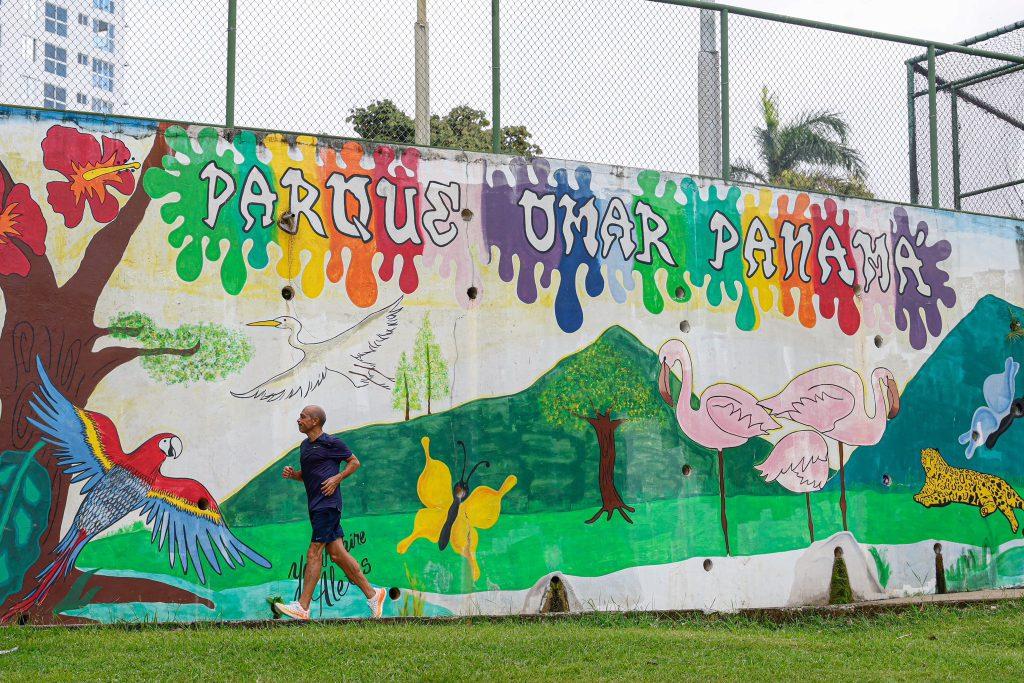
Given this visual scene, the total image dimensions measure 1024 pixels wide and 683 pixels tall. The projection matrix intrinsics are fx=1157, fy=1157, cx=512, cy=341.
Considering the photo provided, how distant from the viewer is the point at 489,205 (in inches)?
395

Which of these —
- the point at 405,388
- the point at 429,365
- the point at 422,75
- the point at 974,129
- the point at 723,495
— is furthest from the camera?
the point at 974,129

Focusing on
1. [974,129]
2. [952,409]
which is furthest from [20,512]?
[974,129]

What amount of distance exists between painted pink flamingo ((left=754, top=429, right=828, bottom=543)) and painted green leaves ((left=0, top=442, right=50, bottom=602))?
6.20 metres

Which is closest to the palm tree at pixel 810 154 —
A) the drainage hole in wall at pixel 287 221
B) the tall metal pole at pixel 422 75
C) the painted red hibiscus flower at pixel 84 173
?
the tall metal pole at pixel 422 75

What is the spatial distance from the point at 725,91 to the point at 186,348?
567 centimetres

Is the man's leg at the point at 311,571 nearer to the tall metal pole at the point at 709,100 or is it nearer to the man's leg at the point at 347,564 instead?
the man's leg at the point at 347,564

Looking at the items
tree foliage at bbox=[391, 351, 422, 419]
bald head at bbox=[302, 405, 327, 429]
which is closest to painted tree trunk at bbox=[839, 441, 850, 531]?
tree foliage at bbox=[391, 351, 422, 419]

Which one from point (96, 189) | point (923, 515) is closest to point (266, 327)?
point (96, 189)

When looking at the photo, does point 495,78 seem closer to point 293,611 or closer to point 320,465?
point 320,465

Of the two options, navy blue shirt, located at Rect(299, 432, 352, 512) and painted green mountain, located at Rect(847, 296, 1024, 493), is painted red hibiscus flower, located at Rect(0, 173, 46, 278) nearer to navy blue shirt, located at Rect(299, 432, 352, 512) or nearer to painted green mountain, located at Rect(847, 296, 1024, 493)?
navy blue shirt, located at Rect(299, 432, 352, 512)

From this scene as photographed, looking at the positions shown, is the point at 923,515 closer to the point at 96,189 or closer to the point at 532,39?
the point at 532,39

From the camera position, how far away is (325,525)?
8.85 metres

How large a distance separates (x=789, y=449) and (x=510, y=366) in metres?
2.96

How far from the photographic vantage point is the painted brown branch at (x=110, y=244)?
28.8 ft
